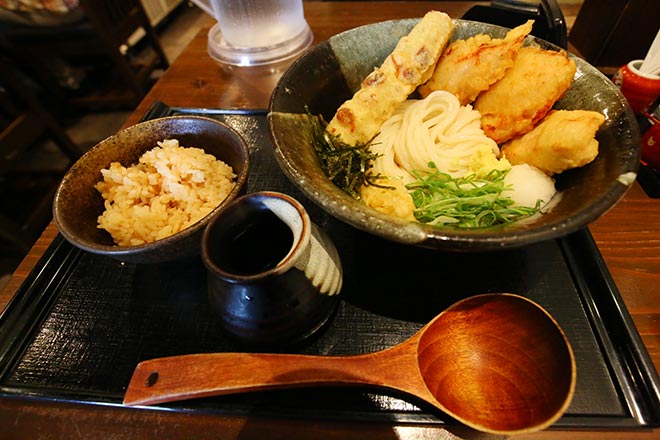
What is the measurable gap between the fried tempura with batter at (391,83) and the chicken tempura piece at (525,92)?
29cm

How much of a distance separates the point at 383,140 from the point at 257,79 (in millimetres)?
1148

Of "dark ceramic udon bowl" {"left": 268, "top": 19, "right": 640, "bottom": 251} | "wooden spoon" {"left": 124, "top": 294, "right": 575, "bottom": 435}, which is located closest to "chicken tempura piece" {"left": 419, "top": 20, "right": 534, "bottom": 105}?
"dark ceramic udon bowl" {"left": 268, "top": 19, "right": 640, "bottom": 251}

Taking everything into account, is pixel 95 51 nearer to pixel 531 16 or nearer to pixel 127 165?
pixel 127 165

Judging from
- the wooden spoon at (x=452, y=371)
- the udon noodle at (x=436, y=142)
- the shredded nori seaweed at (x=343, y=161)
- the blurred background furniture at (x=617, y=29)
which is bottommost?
the blurred background furniture at (x=617, y=29)

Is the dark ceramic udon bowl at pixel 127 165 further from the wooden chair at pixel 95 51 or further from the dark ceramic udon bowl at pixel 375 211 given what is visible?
the wooden chair at pixel 95 51

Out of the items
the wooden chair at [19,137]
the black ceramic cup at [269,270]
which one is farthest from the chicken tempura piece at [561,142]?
the wooden chair at [19,137]

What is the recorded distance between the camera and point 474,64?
145 centimetres

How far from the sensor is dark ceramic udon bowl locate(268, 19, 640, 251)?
956mm

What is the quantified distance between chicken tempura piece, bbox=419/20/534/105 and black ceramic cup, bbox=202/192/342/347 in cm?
89

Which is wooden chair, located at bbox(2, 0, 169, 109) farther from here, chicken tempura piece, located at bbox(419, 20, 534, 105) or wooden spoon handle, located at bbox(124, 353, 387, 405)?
wooden spoon handle, located at bbox(124, 353, 387, 405)

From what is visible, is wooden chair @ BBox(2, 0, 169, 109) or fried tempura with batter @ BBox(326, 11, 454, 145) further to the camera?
wooden chair @ BBox(2, 0, 169, 109)

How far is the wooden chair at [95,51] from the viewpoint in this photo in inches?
133

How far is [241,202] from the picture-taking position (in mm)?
1022

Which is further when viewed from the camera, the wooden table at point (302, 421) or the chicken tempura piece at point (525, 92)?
the chicken tempura piece at point (525, 92)
